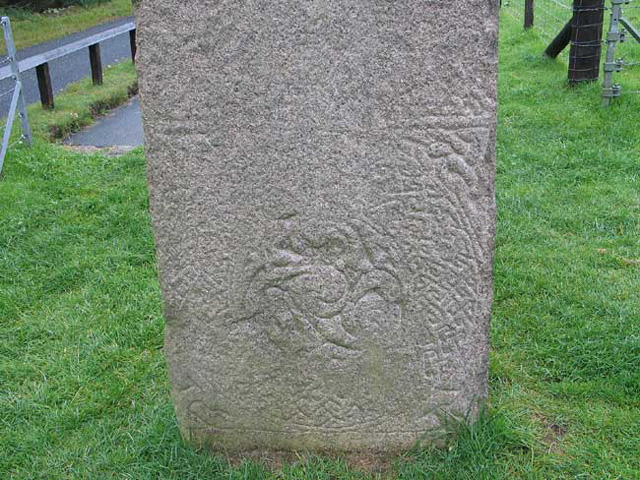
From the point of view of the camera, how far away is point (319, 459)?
101 inches

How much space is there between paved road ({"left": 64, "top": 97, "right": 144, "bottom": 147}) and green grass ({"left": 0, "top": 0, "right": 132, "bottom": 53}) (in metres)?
5.82

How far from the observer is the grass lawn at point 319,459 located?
256 cm

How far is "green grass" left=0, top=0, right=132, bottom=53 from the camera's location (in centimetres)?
1407

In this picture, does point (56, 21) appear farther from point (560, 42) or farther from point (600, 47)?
point (600, 47)

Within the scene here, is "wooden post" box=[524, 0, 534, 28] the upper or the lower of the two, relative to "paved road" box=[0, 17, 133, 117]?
upper

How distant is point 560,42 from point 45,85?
5.50m

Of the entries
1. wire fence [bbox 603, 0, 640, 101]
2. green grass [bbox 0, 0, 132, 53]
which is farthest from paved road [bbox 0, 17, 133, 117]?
wire fence [bbox 603, 0, 640, 101]

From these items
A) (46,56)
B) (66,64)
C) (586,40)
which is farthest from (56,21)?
(586,40)

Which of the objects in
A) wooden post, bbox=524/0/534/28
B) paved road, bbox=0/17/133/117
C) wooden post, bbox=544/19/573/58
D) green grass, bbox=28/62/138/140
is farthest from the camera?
wooden post, bbox=524/0/534/28

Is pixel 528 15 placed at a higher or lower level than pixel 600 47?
lower

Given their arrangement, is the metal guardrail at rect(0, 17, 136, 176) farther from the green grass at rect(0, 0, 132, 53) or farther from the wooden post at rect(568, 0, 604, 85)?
the green grass at rect(0, 0, 132, 53)

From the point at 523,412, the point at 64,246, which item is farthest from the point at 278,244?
the point at 64,246

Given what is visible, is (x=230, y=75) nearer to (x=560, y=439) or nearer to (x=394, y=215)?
(x=394, y=215)

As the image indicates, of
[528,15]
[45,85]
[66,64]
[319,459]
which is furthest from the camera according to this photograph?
[66,64]
